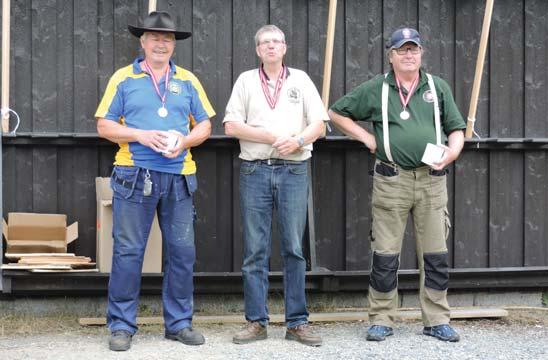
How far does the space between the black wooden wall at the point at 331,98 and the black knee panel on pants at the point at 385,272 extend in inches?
41.6

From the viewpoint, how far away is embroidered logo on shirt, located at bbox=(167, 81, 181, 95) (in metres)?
5.38

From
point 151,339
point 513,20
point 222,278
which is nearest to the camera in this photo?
point 151,339

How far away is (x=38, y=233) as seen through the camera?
19.9ft

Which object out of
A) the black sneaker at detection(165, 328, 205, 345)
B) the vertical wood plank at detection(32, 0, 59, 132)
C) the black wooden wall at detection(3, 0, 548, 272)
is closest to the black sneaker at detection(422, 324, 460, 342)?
the black wooden wall at detection(3, 0, 548, 272)

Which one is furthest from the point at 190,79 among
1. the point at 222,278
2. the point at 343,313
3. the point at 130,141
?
Answer: the point at 343,313

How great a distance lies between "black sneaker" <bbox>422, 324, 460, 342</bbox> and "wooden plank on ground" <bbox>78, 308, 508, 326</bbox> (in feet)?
2.01

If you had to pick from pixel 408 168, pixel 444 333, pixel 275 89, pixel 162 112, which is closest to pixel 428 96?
pixel 408 168

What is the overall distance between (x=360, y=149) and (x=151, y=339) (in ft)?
7.35

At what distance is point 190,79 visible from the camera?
18.2ft

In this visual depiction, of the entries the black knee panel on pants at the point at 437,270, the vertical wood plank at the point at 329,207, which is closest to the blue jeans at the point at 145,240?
the vertical wood plank at the point at 329,207

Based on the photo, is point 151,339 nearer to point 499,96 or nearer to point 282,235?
point 282,235

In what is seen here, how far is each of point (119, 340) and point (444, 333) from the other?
2.11 metres

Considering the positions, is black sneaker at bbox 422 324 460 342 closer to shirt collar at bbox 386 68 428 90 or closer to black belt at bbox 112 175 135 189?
shirt collar at bbox 386 68 428 90

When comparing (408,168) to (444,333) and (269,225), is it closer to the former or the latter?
(269,225)
